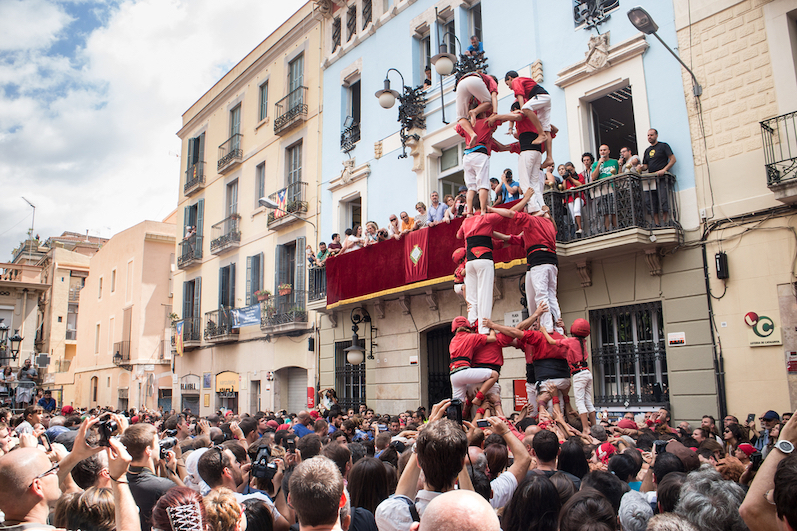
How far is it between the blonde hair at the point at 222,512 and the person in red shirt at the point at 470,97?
6.82 meters

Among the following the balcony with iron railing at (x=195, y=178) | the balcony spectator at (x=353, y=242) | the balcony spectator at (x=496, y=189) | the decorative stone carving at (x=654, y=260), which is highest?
the balcony with iron railing at (x=195, y=178)

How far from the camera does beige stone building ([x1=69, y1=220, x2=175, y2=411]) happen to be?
30906 millimetres

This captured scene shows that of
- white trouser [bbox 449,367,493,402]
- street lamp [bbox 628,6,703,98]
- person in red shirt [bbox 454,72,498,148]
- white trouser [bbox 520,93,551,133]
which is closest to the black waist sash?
person in red shirt [bbox 454,72,498,148]

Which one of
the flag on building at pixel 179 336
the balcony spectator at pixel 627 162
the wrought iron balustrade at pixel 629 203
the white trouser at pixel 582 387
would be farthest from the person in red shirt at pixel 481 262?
the flag on building at pixel 179 336

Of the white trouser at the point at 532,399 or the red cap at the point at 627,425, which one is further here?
the red cap at the point at 627,425

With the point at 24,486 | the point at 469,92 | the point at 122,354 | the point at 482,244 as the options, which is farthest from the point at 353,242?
the point at 122,354

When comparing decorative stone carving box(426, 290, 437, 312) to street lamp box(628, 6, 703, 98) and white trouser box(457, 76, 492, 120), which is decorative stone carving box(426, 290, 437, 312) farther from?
street lamp box(628, 6, 703, 98)

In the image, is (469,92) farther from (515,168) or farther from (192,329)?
(192,329)

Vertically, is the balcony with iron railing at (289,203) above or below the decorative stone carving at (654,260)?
above

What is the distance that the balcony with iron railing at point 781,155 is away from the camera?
9.73 meters

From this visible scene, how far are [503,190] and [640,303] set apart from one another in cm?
358

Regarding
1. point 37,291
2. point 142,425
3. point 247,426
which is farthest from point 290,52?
point 37,291

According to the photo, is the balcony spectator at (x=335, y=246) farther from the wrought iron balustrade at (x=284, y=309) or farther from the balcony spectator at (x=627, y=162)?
the balcony spectator at (x=627, y=162)

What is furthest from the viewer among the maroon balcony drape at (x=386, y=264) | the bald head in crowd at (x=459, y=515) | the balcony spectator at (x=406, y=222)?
the balcony spectator at (x=406, y=222)
